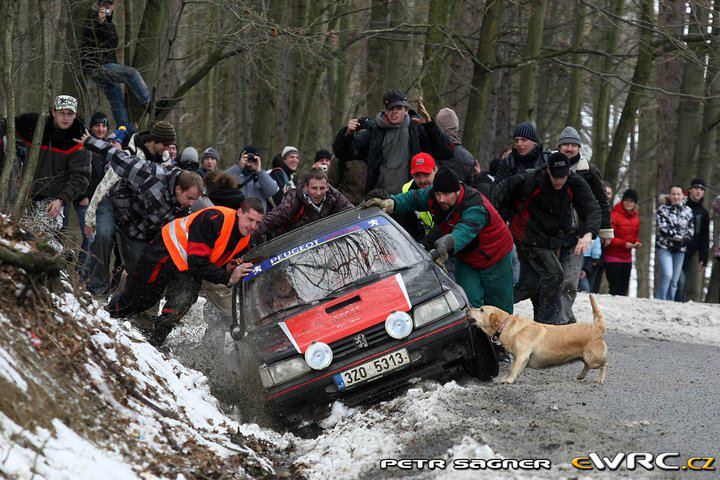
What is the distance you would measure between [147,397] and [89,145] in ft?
14.4

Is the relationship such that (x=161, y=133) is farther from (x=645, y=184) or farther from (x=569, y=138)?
(x=645, y=184)

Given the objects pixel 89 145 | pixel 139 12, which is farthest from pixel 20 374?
pixel 139 12

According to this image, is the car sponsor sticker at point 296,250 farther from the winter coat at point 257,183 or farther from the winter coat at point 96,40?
the winter coat at point 96,40

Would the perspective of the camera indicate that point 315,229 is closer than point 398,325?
No

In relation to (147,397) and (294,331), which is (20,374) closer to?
(147,397)

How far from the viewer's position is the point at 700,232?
18.8 m

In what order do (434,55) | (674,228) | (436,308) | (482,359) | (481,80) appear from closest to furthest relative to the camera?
(436,308) → (482,359) → (434,55) → (674,228) → (481,80)

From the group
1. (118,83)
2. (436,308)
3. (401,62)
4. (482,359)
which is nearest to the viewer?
(436,308)

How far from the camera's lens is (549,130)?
34.6 metres

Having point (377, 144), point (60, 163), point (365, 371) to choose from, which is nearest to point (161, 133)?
point (60, 163)

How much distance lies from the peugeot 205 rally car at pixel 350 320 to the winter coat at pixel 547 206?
2.02 metres

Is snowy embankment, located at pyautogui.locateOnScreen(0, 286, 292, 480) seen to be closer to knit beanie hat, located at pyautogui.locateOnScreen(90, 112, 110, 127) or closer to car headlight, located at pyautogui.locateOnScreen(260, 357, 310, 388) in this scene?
car headlight, located at pyautogui.locateOnScreen(260, 357, 310, 388)

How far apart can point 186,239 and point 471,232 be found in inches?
111


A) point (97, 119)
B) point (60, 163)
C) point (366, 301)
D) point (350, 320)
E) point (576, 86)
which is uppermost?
point (576, 86)
